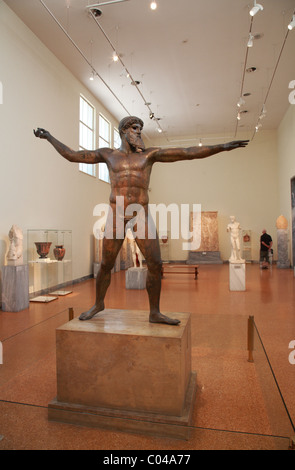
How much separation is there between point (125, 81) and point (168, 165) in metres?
7.39

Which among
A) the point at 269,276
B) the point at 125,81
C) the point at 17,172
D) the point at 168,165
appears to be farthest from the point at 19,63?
the point at 168,165

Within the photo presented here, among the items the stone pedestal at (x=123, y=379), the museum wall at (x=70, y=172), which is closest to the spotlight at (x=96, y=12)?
the museum wall at (x=70, y=172)

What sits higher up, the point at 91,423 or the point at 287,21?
the point at 287,21

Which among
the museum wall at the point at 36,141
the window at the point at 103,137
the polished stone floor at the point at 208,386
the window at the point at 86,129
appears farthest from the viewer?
the window at the point at 103,137

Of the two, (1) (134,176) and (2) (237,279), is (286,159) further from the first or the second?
(1) (134,176)

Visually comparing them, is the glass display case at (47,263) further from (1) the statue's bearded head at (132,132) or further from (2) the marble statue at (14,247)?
(1) the statue's bearded head at (132,132)

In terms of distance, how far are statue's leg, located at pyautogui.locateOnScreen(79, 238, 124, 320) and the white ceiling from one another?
5767 mm

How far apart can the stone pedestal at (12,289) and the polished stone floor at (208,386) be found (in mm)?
238

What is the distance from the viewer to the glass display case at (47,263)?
8047 mm

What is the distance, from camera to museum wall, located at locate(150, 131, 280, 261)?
1730 cm

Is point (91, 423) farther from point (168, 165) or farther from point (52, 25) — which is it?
point (168, 165)

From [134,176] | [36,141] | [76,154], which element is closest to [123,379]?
[134,176]

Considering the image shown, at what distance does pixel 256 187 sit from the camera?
57.2ft

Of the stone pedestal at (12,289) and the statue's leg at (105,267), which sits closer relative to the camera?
the statue's leg at (105,267)
